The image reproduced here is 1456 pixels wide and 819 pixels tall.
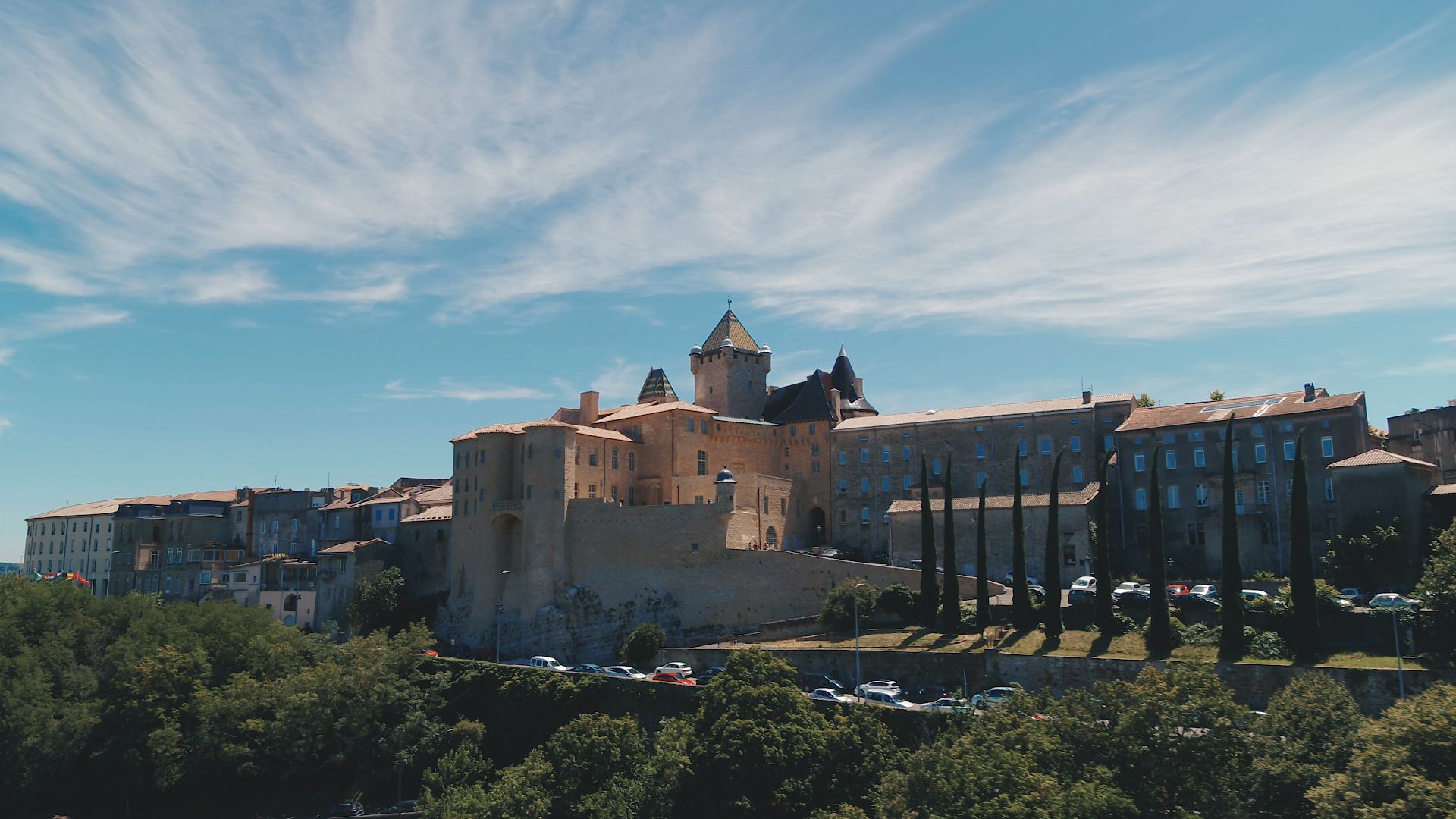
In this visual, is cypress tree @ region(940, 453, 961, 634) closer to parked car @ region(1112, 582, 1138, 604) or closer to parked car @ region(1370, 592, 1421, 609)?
parked car @ region(1112, 582, 1138, 604)

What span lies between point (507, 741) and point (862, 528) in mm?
30127

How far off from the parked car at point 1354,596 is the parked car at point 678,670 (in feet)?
104

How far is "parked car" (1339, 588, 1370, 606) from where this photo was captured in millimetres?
51594

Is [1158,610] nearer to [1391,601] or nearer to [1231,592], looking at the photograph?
[1231,592]

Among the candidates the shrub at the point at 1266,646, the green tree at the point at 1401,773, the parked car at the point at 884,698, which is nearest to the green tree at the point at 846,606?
the parked car at the point at 884,698

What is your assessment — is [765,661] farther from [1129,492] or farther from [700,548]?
[1129,492]

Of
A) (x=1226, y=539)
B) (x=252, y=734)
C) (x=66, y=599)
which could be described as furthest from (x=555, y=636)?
(x=1226, y=539)

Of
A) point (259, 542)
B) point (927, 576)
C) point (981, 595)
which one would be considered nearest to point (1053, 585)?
point (981, 595)

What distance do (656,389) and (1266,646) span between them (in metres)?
56.3

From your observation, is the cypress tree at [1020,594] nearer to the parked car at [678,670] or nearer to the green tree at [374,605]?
the parked car at [678,670]

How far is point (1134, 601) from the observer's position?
5409 cm

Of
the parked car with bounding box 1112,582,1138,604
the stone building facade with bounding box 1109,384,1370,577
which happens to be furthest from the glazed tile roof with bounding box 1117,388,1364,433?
the parked car with bounding box 1112,582,1138,604

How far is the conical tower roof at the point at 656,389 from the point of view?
92625 mm

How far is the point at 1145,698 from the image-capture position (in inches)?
1375
